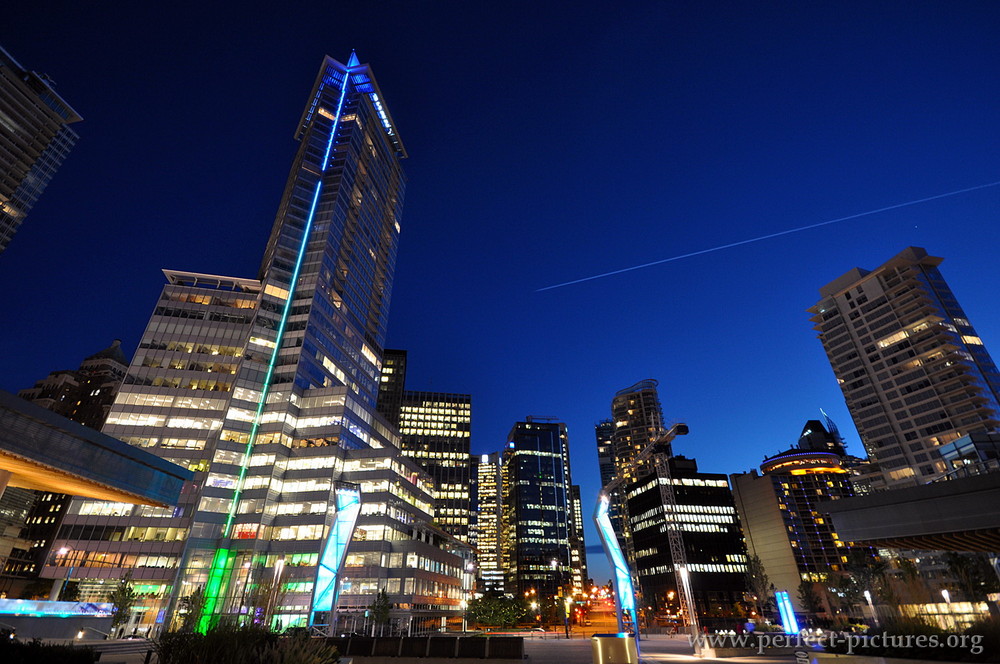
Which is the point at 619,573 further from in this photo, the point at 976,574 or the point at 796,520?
the point at 796,520

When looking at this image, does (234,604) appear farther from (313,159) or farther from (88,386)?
(88,386)

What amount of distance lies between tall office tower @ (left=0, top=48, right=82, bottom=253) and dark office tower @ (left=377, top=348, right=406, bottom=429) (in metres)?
116

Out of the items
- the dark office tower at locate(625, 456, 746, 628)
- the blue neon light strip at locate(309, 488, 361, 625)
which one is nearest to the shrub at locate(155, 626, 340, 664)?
the blue neon light strip at locate(309, 488, 361, 625)

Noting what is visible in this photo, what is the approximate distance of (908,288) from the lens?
122562mm

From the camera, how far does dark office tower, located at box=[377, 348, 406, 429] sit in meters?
168

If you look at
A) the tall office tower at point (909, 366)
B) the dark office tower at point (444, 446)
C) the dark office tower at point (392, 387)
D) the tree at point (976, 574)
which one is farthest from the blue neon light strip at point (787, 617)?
the dark office tower at point (392, 387)

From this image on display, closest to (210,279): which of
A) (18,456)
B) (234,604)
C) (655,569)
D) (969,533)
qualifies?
(234,604)

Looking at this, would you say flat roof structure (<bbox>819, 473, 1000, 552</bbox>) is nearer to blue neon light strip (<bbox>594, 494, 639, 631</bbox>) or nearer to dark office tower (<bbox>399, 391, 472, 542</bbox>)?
blue neon light strip (<bbox>594, 494, 639, 631</bbox>)

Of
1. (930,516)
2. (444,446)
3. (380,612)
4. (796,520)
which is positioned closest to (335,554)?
(930,516)

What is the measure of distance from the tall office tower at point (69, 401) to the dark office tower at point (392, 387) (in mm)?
81824

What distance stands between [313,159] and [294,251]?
92.9ft

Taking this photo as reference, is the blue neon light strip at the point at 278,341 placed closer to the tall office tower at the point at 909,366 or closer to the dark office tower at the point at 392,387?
the dark office tower at the point at 392,387

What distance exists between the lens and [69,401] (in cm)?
17112

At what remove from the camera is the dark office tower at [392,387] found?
168m
